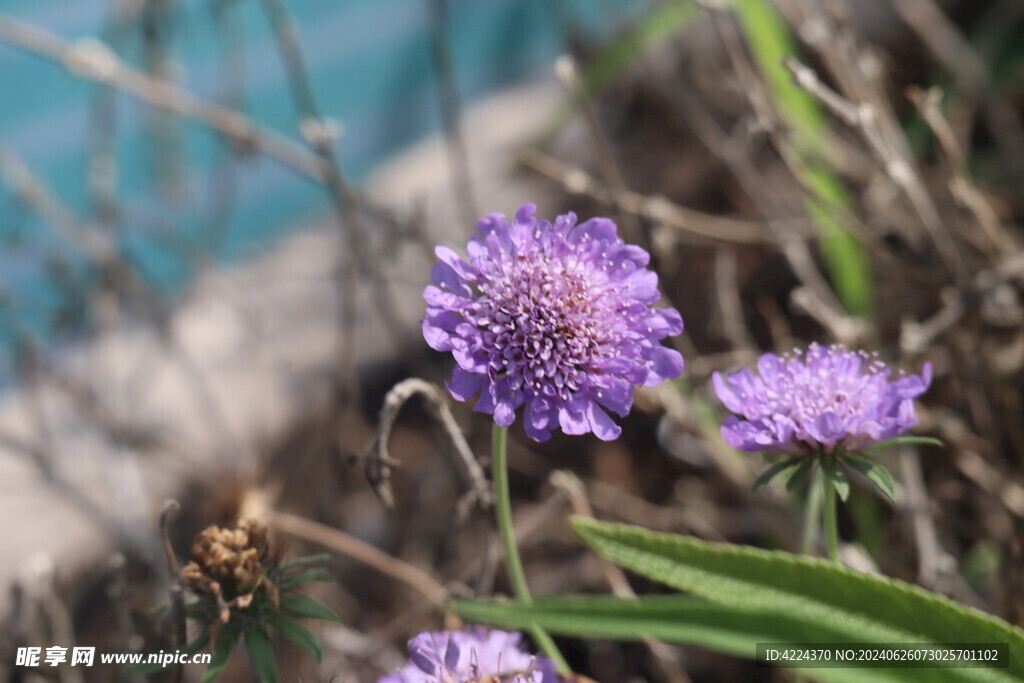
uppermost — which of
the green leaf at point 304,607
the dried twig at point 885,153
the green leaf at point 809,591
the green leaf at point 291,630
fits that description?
the dried twig at point 885,153

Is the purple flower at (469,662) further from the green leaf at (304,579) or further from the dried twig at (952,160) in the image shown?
the dried twig at (952,160)

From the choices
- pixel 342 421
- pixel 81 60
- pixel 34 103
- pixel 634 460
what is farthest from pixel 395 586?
pixel 34 103

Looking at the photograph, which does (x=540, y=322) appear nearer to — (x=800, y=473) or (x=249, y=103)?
(x=800, y=473)

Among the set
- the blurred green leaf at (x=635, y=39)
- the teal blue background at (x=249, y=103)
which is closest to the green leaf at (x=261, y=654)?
the teal blue background at (x=249, y=103)

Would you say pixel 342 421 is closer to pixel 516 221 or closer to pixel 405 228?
pixel 405 228

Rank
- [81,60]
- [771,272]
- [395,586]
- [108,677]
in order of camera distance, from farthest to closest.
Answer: [771,272] → [395,586] → [81,60] → [108,677]

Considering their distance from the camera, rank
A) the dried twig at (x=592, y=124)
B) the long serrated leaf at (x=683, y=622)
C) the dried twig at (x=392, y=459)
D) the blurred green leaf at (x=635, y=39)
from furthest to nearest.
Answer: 1. the blurred green leaf at (x=635, y=39)
2. the dried twig at (x=592, y=124)
3. the dried twig at (x=392, y=459)
4. the long serrated leaf at (x=683, y=622)

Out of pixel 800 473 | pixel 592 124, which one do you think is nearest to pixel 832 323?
pixel 592 124

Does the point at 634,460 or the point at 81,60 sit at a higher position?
the point at 81,60

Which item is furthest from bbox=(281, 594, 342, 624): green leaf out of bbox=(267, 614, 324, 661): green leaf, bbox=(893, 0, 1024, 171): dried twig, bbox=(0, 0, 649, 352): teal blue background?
bbox=(893, 0, 1024, 171): dried twig
